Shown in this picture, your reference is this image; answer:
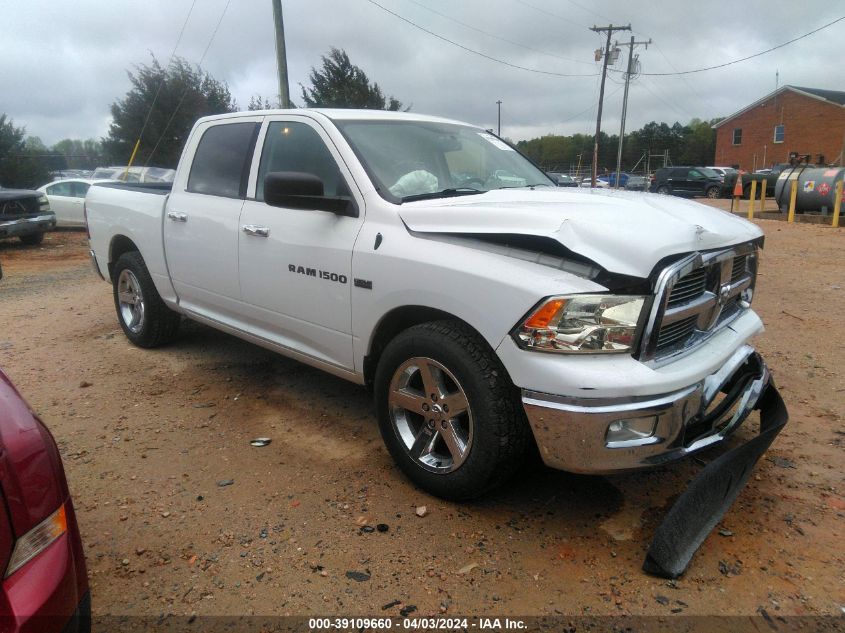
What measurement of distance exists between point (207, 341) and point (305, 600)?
3820 millimetres

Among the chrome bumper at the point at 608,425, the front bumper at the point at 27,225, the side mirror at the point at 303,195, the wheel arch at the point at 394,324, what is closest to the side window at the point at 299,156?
the side mirror at the point at 303,195

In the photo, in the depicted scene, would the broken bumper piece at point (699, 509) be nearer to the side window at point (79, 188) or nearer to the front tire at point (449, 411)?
the front tire at point (449, 411)

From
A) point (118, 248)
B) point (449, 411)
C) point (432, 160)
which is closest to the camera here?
point (449, 411)

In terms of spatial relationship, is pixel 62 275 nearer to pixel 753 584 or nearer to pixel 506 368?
pixel 506 368

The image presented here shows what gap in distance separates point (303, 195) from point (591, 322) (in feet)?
5.30

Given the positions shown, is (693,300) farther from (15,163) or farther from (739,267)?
(15,163)

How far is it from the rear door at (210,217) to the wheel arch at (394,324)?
4.05 feet

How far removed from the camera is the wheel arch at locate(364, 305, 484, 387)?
9.45 ft

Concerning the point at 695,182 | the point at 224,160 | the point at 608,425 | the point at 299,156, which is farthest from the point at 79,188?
the point at 695,182

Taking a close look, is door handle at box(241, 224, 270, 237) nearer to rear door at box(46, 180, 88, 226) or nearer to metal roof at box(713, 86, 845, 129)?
rear door at box(46, 180, 88, 226)

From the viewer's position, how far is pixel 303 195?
3.14 m

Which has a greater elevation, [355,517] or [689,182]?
[689,182]

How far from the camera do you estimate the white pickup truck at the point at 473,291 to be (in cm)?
239

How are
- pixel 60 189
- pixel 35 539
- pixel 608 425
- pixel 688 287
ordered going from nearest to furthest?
pixel 35 539 < pixel 608 425 < pixel 688 287 < pixel 60 189
